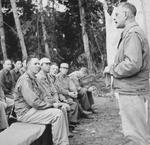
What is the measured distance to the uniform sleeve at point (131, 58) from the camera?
3.15 metres

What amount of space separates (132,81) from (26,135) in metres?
1.61

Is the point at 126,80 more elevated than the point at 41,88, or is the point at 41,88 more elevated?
the point at 126,80

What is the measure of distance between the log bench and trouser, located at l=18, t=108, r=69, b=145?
107mm

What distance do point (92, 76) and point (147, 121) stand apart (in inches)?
465

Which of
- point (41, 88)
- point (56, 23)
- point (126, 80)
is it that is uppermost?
point (56, 23)

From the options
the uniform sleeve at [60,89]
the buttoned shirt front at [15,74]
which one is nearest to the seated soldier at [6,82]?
the buttoned shirt front at [15,74]

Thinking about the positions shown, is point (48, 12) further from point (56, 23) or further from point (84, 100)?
point (84, 100)

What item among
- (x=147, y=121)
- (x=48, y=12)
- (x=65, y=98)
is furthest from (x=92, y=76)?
(x=147, y=121)

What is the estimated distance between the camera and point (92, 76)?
50.8ft

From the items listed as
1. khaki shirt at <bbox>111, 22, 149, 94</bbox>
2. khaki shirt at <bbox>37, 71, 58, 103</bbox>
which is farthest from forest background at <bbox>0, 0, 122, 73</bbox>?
khaki shirt at <bbox>111, 22, 149, 94</bbox>

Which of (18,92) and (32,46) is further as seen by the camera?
(32,46)

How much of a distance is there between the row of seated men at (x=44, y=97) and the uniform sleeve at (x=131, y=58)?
6.04ft

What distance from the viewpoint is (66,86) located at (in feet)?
24.4

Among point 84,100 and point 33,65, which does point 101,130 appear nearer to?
point 84,100
